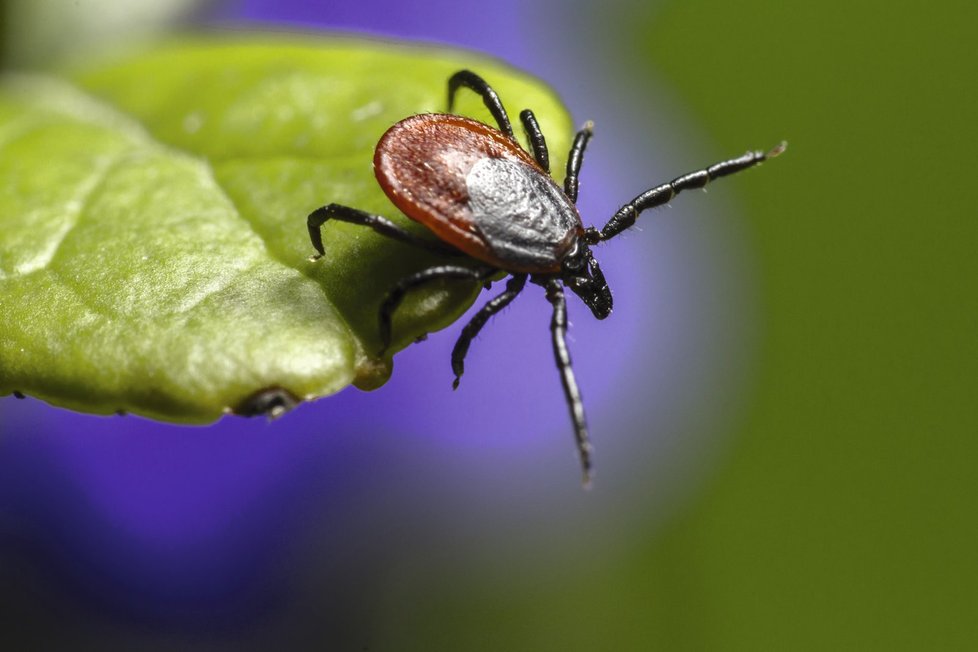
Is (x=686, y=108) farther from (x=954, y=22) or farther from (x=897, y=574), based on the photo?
(x=897, y=574)

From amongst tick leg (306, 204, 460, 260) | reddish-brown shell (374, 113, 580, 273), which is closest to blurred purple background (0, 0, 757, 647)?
reddish-brown shell (374, 113, 580, 273)

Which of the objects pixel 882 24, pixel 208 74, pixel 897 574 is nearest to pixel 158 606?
pixel 208 74

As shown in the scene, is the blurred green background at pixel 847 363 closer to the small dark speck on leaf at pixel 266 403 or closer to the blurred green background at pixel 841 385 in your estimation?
the blurred green background at pixel 841 385

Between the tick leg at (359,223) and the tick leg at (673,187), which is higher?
the tick leg at (673,187)

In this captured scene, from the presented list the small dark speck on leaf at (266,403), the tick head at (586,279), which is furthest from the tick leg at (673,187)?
the small dark speck on leaf at (266,403)

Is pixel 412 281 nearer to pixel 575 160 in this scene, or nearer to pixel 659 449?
pixel 575 160

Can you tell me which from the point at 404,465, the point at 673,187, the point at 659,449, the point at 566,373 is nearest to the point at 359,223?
the point at 566,373

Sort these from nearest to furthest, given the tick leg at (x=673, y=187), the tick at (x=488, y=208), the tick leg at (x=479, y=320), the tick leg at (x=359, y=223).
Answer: the tick leg at (x=359, y=223) < the tick at (x=488, y=208) < the tick leg at (x=479, y=320) < the tick leg at (x=673, y=187)
